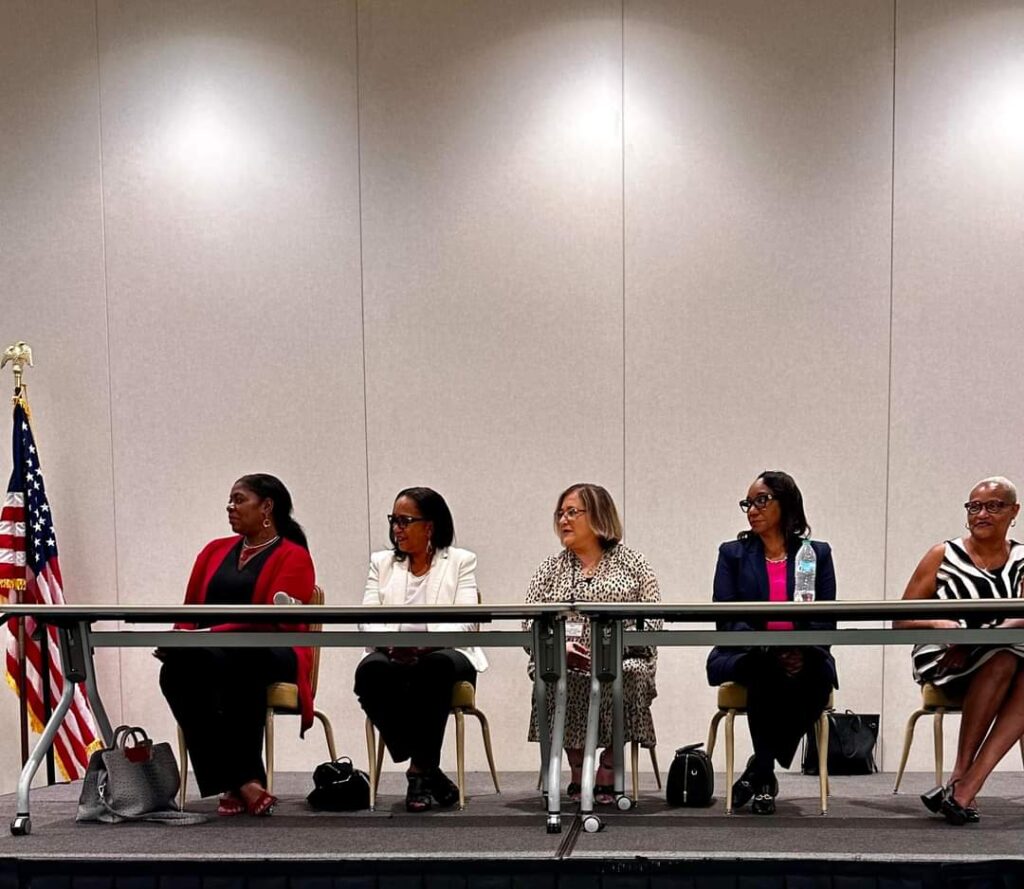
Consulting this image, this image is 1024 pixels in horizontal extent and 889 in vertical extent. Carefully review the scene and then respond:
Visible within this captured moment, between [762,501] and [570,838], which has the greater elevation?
[762,501]

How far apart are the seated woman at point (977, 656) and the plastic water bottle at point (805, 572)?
0.33 m

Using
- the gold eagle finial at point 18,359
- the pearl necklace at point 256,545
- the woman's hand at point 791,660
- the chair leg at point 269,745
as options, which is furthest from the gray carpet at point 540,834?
the gold eagle finial at point 18,359

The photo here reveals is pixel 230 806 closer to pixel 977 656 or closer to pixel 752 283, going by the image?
pixel 977 656

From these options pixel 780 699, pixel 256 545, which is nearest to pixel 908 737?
pixel 780 699

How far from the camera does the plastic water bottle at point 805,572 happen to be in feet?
14.9

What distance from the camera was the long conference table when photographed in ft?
12.6

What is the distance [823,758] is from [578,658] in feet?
2.90

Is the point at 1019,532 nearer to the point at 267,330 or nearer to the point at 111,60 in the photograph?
the point at 267,330

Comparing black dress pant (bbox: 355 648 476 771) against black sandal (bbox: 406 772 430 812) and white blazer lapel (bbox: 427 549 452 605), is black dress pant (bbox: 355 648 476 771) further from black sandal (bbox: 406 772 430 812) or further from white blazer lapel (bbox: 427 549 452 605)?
white blazer lapel (bbox: 427 549 452 605)

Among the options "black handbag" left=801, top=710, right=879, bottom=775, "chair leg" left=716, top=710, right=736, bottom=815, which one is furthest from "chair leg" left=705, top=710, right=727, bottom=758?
"black handbag" left=801, top=710, right=879, bottom=775

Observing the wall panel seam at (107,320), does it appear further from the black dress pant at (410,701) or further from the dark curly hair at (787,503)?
the dark curly hair at (787,503)

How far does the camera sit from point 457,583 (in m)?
4.85

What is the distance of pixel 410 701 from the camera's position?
450 cm

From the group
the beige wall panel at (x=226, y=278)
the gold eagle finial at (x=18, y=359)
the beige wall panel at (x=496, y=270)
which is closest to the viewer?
the gold eagle finial at (x=18, y=359)
